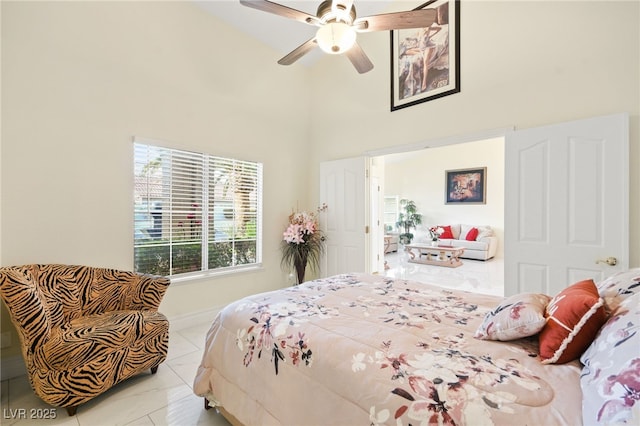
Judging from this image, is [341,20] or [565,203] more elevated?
[341,20]

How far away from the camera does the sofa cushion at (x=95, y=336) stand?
173 cm

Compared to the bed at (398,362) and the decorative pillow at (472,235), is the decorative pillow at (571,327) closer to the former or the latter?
the bed at (398,362)

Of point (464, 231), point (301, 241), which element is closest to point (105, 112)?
point (301, 241)

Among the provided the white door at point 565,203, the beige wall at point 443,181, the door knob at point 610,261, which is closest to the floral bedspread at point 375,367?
the white door at point 565,203

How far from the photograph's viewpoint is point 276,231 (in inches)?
162

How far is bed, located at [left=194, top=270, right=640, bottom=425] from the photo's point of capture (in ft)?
2.85

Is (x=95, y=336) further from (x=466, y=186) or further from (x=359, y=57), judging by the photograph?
(x=466, y=186)

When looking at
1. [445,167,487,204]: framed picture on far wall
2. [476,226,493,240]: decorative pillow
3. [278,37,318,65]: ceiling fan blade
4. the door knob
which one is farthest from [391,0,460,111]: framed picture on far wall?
[445,167,487,204]: framed picture on far wall

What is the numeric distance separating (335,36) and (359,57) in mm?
530

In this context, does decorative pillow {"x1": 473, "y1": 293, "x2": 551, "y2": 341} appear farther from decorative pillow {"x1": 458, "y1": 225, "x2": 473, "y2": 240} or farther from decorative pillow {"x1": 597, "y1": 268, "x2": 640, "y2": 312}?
decorative pillow {"x1": 458, "y1": 225, "x2": 473, "y2": 240}

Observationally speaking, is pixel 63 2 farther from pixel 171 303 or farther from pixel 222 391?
pixel 222 391

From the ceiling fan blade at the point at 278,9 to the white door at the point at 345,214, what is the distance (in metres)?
2.13

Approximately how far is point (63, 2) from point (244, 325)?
3209 mm

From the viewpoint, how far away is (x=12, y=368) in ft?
7.20
